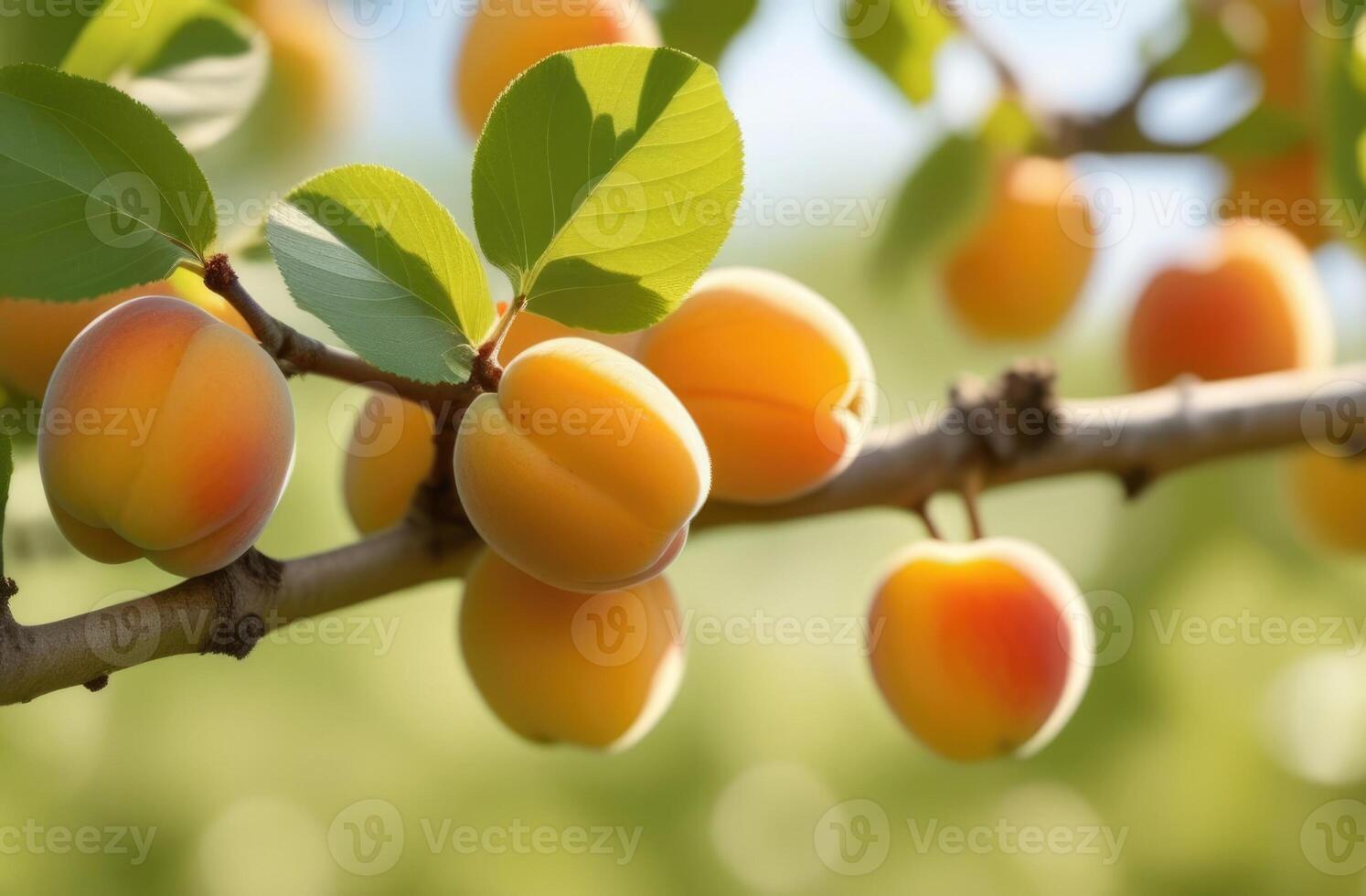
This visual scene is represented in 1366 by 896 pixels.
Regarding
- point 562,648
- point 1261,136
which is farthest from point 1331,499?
point 562,648

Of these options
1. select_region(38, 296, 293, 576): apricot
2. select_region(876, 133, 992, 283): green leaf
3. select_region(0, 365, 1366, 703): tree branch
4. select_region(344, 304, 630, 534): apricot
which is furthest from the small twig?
select_region(38, 296, 293, 576): apricot

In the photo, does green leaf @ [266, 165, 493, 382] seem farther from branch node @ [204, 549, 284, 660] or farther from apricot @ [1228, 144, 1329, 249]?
apricot @ [1228, 144, 1329, 249]

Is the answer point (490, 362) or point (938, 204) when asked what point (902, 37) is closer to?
point (938, 204)

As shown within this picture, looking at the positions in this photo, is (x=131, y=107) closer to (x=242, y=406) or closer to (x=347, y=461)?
(x=242, y=406)

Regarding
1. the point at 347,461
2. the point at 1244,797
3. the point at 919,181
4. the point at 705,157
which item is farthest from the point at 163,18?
the point at 1244,797

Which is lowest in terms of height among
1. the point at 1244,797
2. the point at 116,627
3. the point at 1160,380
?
the point at 1244,797
